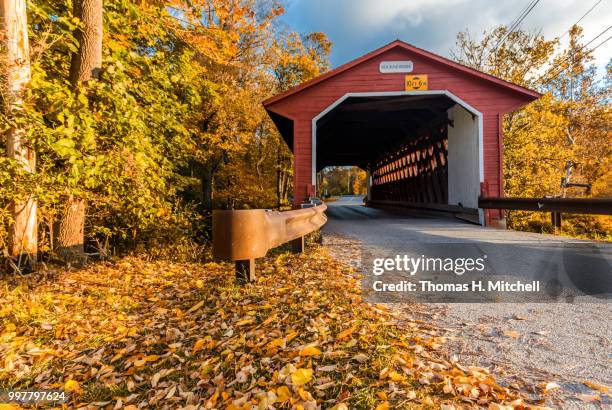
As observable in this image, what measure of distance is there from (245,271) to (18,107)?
364 cm

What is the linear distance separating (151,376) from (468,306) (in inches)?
100

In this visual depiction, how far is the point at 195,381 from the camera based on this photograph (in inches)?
75.8

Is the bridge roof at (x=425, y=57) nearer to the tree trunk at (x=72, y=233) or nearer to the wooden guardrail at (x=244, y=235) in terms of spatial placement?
the tree trunk at (x=72, y=233)

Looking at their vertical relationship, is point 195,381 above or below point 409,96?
below

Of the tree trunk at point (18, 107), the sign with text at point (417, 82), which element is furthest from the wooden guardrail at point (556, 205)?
the tree trunk at point (18, 107)

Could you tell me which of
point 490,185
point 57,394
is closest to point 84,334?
point 57,394

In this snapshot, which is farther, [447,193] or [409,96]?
Result: [447,193]

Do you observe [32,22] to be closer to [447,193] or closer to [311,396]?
[311,396]

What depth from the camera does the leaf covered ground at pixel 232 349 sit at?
62.8 inches

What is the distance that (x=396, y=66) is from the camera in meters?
9.00

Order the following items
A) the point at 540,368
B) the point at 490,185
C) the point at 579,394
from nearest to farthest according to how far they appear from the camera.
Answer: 1. the point at 579,394
2. the point at 540,368
3. the point at 490,185

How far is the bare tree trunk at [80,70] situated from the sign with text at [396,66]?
7.03 m

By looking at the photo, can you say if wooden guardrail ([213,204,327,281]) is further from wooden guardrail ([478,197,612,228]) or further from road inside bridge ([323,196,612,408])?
wooden guardrail ([478,197,612,228])

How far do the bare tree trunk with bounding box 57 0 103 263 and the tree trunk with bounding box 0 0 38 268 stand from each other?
15.9 inches
